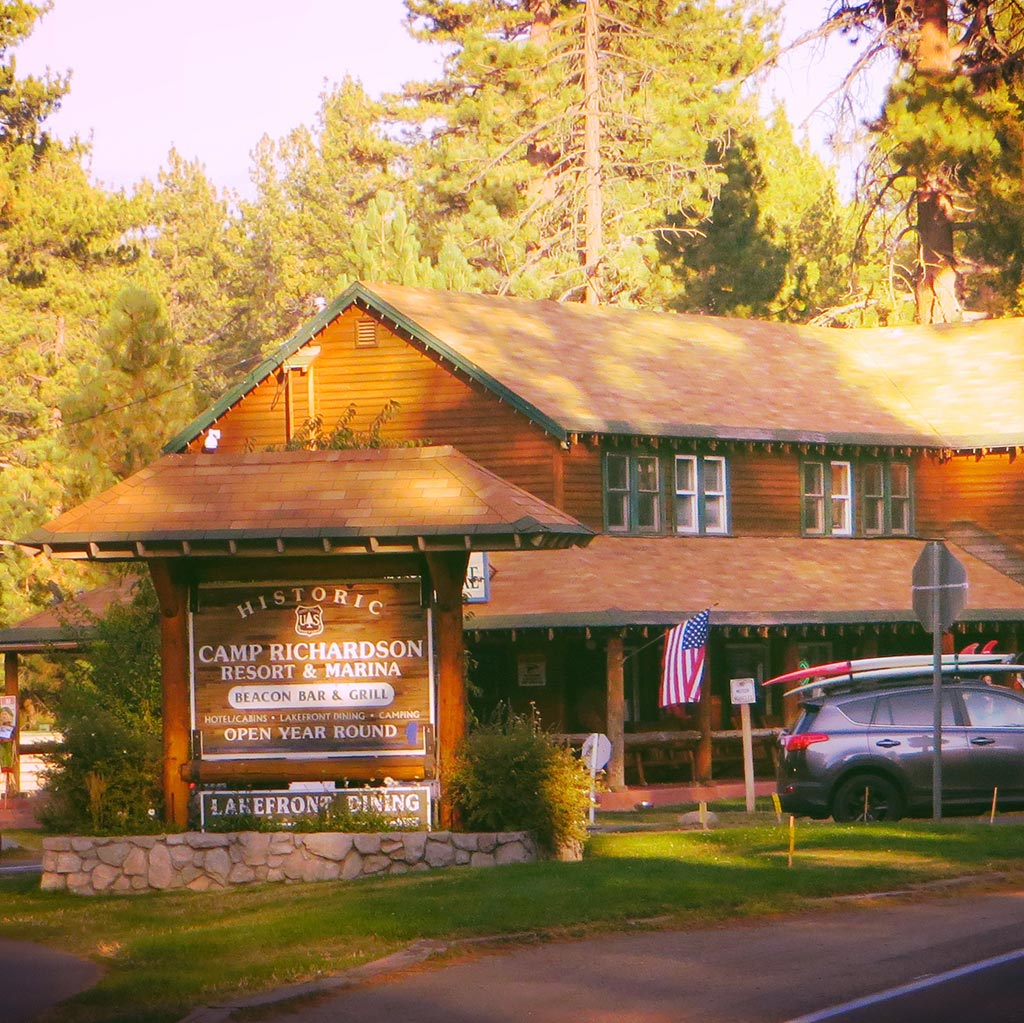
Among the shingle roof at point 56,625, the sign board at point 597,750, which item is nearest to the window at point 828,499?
the shingle roof at point 56,625

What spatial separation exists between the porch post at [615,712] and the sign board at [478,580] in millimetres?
2226

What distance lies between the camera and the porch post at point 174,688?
19.0m

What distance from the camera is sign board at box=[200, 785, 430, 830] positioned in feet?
60.5

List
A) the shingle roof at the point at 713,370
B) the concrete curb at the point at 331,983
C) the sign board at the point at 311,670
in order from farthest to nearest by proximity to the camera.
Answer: the shingle roof at the point at 713,370 < the sign board at the point at 311,670 < the concrete curb at the point at 331,983

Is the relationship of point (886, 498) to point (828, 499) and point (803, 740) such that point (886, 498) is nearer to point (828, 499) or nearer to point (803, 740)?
point (828, 499)

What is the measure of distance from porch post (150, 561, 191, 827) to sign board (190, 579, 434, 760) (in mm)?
113

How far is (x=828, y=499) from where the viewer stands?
38688 mm

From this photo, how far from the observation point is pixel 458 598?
61.8 ft

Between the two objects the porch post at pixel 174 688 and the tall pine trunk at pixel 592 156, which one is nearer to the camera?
the porch post at pixel 174 688

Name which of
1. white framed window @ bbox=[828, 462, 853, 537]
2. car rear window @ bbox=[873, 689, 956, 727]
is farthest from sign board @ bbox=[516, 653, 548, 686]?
car rear window @ bbox=[873, 689, 956, 727]

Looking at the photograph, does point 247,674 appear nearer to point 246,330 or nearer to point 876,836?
point 876,836

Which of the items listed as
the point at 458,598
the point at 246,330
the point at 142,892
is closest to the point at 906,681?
the point at 458,598

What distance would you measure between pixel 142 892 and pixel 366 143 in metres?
52.4

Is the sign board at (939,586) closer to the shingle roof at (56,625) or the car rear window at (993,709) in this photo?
the car rear window at (993,709)
